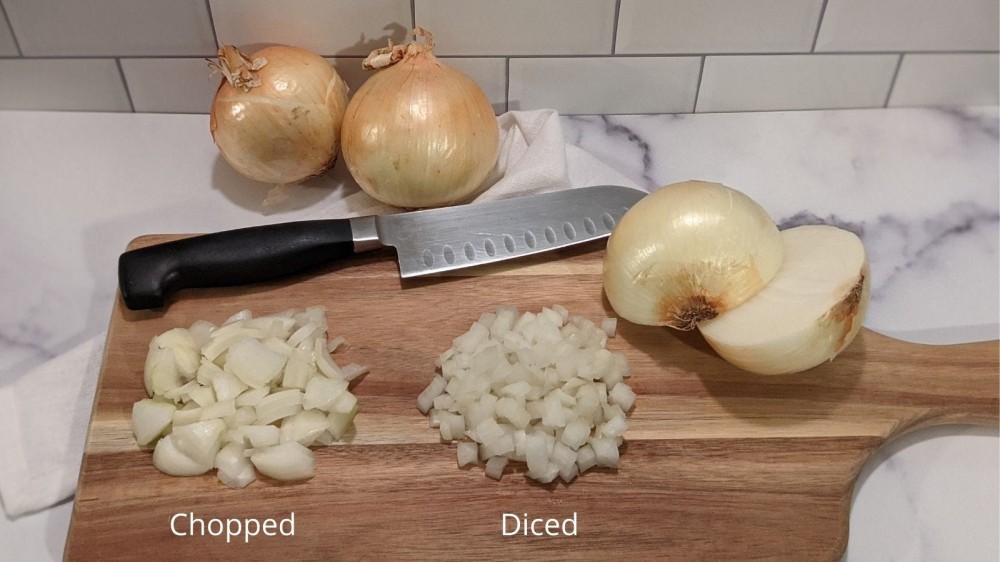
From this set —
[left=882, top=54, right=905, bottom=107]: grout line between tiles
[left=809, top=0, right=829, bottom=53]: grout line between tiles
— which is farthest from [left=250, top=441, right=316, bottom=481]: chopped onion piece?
[left=882, top=54, right=905, bottom=107]: grout line between tiles

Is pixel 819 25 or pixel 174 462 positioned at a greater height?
pixel 819 25

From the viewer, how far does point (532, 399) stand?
86 centimetres

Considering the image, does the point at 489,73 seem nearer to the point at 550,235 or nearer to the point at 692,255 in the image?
the point at 550,235

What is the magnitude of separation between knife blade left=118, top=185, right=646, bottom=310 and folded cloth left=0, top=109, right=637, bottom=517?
0.06 meters

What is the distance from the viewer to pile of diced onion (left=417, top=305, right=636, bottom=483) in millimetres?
830

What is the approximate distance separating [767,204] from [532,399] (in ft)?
1.64

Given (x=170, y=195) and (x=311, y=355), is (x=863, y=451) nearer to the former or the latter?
(x=311, y=355)

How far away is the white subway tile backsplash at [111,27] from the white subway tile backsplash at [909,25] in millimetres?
826

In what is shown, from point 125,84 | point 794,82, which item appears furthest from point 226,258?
point 794,82

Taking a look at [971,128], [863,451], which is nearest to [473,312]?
[863,451]

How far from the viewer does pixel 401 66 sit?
1004mm

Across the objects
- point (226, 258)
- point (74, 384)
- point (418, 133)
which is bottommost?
point (74, 384)

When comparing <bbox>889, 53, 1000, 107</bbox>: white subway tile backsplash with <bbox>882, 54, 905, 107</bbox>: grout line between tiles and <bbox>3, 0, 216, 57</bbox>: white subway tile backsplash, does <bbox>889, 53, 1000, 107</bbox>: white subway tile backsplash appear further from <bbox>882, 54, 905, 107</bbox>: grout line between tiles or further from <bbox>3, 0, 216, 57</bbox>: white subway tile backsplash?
<bbox>3, 0, 216, 57</bbox>: white subway tile backsplash

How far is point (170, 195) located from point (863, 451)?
0.89 m
